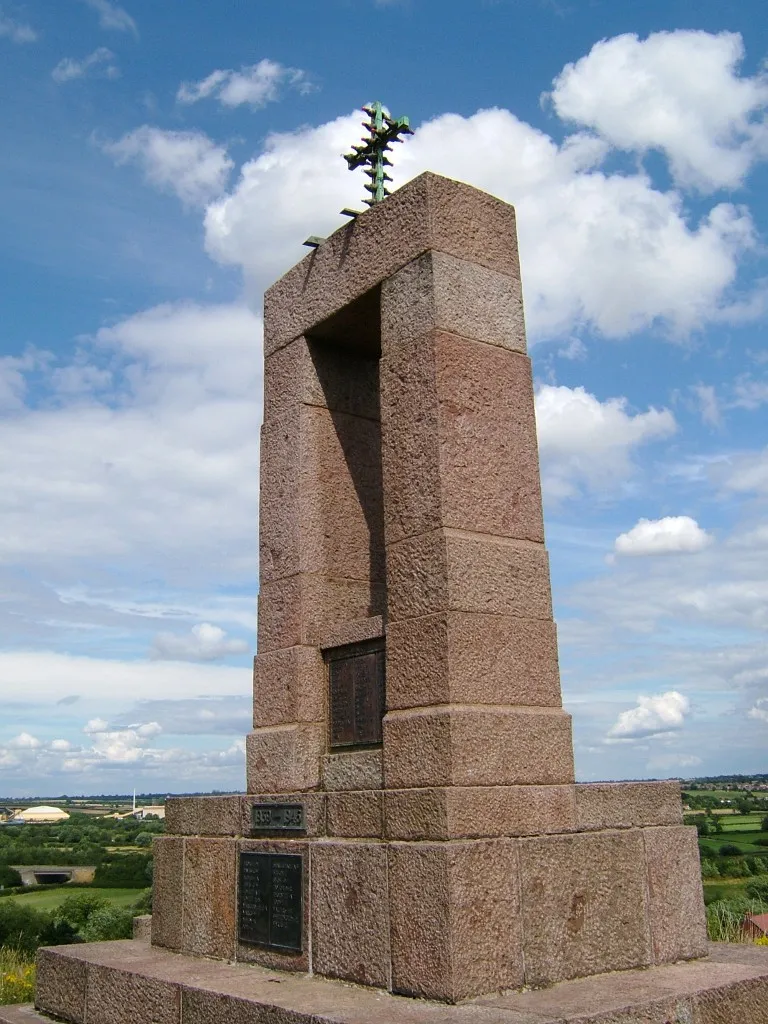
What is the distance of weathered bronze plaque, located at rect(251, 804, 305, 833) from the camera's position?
5.83 metres

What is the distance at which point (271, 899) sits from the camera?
5746 millimetres

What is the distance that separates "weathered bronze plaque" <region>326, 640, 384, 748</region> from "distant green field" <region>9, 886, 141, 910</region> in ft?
117

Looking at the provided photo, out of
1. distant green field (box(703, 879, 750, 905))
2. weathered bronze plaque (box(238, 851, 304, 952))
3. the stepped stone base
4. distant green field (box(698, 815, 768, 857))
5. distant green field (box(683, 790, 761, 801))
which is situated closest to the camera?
the stepped stone base

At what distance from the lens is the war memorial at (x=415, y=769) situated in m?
4.80

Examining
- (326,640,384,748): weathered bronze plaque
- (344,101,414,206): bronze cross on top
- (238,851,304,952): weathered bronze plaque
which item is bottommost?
(238,851,304,952): weathered bronze plaque

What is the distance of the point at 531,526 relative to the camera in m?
5.79

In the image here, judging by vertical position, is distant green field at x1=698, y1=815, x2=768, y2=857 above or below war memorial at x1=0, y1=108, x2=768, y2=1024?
below

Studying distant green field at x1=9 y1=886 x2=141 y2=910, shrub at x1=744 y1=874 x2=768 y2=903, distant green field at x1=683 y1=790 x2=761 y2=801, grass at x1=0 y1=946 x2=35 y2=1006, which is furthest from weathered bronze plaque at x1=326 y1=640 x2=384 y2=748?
distant green field at x1=683 y1=790 x2=761 y2=801

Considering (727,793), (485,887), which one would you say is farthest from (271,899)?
(727,793)

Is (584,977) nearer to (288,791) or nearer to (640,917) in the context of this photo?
(640,917)

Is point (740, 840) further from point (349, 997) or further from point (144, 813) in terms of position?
point (144, 813)

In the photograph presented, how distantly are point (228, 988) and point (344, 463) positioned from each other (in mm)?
3425

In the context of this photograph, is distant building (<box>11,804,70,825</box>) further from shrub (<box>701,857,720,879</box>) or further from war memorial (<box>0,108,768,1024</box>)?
war memorial (<box>0,108,768,1024</box>)

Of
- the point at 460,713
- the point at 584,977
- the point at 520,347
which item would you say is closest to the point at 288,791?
the point at 460,713
